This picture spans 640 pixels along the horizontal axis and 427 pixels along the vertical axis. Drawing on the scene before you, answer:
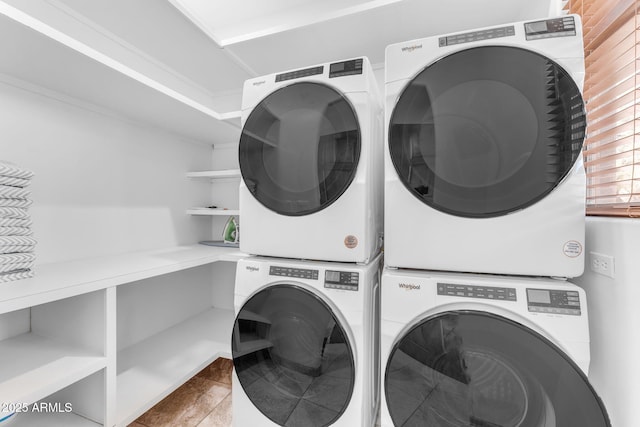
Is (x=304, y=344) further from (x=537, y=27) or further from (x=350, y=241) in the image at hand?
(x=537, y=27)

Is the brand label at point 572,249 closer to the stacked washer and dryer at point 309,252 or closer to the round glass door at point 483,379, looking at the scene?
the round glass door at point 483,379

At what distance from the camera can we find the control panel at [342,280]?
104 cm

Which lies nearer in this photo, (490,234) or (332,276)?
(490,234)

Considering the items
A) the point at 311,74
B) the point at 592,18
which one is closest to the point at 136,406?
the point at 311,74

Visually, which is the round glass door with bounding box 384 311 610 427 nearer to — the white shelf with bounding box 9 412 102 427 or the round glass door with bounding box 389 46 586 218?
the round glass door with bounding box 389 46 586 218

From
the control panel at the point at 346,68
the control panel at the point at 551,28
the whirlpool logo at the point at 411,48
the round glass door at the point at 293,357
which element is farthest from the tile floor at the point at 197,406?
the control panel at the point at 551,28

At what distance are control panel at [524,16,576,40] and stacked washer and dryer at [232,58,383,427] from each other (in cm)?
54

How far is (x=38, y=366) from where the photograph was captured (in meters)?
1.09

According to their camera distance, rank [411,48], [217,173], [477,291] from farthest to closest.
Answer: [217,173] < [411,48] < [477,291]

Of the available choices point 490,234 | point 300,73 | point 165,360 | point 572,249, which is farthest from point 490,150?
point 165,360

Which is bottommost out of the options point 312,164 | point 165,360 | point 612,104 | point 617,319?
point 165,360

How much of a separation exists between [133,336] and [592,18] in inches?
116

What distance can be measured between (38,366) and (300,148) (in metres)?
1.40

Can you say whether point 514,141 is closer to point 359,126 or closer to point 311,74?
point 359,126
